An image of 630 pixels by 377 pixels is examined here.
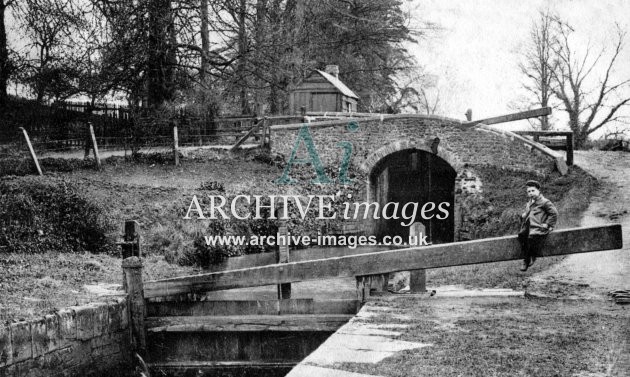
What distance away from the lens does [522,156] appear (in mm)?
18344

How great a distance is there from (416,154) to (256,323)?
650 inches

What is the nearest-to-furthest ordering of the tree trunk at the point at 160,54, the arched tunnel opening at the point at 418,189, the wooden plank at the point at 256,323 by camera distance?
the wooden plank at the point at 256,323
the tree trunk at the point at 160,54
the arched tunnel opening at the point at 418,189

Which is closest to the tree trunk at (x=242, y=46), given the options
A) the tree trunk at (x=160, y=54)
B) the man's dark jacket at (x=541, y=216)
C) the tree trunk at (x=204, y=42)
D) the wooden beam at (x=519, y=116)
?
the tree trunk at (x=204, y=42)

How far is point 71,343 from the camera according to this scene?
7098 mm

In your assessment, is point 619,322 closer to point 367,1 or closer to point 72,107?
point 72,107

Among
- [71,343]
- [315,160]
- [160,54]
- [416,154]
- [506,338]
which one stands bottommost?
[71,343]

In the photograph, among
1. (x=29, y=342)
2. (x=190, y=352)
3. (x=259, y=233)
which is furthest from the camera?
(x=259, y=233)

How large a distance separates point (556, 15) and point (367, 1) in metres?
9.11

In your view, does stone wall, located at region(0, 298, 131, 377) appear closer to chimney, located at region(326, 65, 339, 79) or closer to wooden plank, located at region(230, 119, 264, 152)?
wooden plank, located at region(230, 119, 264, 152)

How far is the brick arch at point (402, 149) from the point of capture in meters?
19.6

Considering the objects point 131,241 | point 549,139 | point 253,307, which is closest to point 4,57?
point 131,241

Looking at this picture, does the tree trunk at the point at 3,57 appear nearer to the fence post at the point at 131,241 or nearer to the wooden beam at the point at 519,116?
the fence post at the point at 131,241

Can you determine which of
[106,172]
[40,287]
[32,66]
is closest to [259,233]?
[106,172]

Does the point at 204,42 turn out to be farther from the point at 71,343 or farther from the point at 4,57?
the point at 71,343
